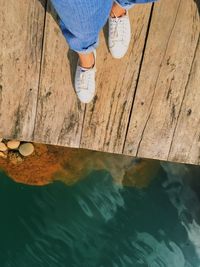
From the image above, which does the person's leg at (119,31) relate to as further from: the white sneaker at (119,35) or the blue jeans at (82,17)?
the blue jeans at (82,17)

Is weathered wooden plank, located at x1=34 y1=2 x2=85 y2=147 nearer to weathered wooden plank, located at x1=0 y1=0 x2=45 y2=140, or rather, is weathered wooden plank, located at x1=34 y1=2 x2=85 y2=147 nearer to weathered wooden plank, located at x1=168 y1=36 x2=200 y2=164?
weathered wooden plank, located at x1=0 y1=0 x2=45 y2=140

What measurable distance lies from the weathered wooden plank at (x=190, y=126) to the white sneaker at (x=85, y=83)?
40cm

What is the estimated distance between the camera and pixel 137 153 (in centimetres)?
198

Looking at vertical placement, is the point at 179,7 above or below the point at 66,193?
above

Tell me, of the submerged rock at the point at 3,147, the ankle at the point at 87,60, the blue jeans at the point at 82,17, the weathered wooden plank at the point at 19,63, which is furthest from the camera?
the submerged rock at the point at 3,147

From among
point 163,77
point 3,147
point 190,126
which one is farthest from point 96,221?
point 163,77

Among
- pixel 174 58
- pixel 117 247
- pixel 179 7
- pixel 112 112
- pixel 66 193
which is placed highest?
pixel 179 7

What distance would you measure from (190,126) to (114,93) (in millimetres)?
355

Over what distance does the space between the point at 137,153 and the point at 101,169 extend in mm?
656

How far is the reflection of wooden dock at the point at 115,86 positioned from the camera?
1811 mm

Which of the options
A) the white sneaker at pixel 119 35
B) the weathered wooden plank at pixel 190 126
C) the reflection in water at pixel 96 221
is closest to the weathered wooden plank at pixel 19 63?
the white sneaker at pixel 119 35

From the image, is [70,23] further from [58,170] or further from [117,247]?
[117,247]

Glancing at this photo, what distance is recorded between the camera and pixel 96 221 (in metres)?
2.59

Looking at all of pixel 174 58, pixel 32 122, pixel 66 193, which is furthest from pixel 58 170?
pixel 174 58
